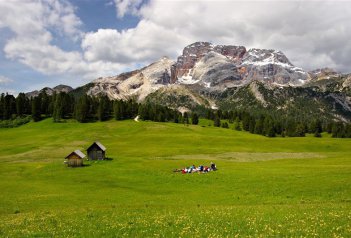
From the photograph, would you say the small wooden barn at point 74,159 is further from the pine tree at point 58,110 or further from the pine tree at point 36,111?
the pine tree at point 36,111

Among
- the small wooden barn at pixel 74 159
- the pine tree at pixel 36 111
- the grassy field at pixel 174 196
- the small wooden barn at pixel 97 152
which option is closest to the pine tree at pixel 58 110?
the pine tree at pixel 36 111

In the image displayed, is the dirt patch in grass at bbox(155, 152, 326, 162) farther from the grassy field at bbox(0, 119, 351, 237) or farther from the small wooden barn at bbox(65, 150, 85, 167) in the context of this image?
the small wooden barn at bbox(65, 150, 85, 167)

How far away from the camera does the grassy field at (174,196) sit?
20.7m

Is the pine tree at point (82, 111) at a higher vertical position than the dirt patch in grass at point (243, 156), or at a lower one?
higher

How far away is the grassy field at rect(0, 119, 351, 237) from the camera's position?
67.9ft

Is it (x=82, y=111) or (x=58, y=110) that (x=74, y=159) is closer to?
(x=82, y=111)

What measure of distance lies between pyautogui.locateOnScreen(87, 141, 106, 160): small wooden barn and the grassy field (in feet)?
29.0

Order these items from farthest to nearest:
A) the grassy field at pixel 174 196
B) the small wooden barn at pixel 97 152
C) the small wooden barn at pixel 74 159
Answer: the small wooden barn at pixel 97 152 → the small wooden barn at pixel 74 159 → the grassy field at pixel 174 196

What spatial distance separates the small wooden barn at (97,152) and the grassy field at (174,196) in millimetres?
8842

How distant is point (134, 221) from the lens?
2388 cm

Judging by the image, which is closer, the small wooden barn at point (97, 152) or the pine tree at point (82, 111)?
the small wooden barn at point (97, 152)

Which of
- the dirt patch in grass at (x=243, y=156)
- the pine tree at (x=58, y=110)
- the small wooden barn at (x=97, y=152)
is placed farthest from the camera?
the pine tree at (x=58, y=110)

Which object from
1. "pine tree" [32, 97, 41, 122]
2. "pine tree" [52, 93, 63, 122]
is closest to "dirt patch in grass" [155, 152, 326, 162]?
"pine tree" [52, 93, 63, 122]

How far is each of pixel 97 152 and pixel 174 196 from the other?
187 ft
